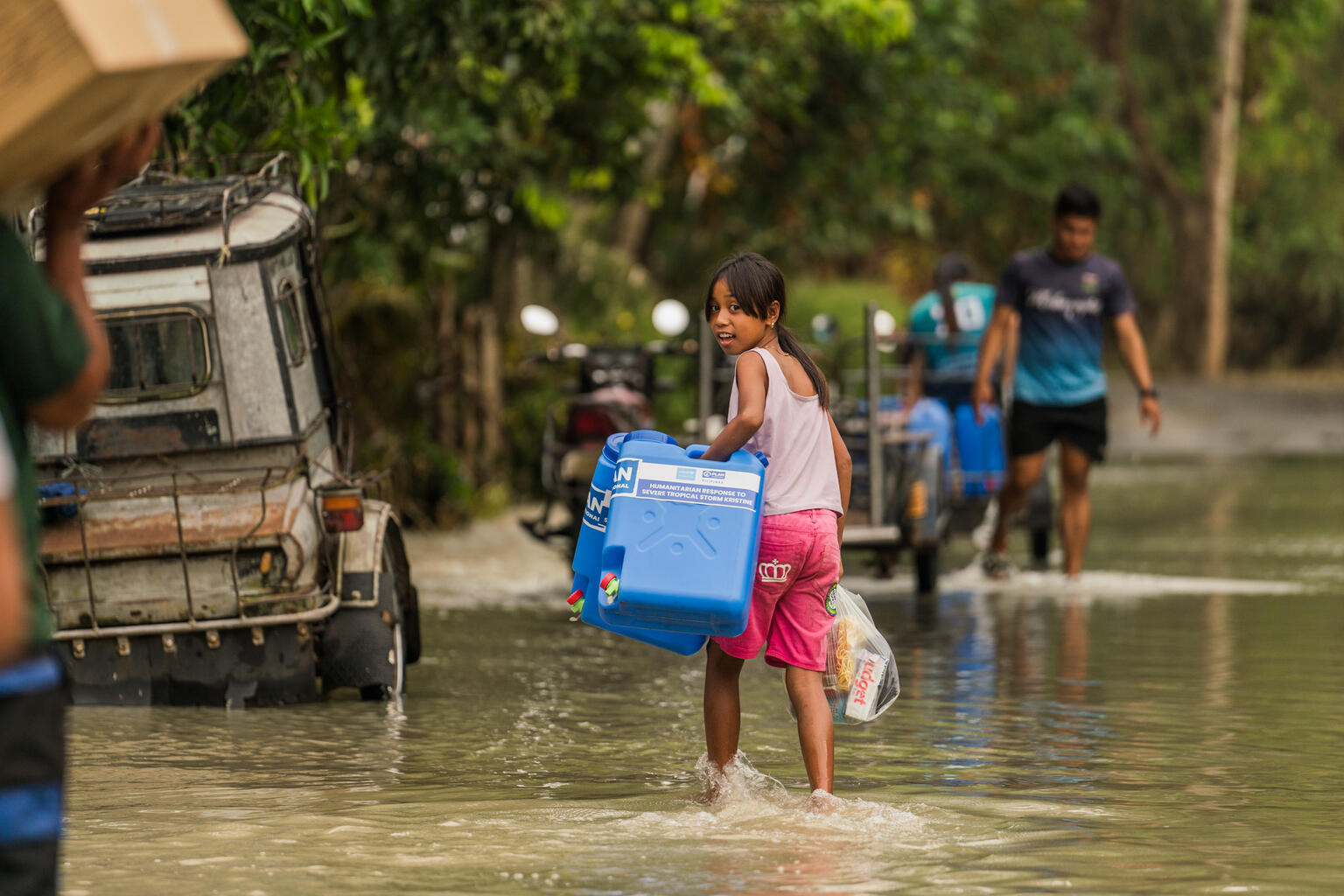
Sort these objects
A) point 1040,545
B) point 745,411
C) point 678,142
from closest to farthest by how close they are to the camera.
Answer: point 745,411, point 1040,545, point 678,142

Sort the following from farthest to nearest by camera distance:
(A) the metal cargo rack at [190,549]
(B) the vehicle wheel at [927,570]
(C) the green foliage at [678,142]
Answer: (B) the vehicle wheel at [927,570] → (C) the green foliage at [678,142] → (A) the metal cargo rack at [190,549]

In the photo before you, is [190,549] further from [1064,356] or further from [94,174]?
[1064,356]

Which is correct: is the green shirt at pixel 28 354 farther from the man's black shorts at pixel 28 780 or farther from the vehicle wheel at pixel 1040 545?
the vehicle wheel at pixel 1040 545

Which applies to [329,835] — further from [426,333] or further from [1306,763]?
[426,333]

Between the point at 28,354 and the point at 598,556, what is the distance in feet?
9.33

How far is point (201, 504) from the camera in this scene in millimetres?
8180

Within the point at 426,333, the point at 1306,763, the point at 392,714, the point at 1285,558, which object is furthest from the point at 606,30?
the point at 1306,763

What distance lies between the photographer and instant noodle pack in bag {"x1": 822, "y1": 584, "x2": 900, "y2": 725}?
641 centimetres

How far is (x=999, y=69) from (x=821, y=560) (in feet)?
72.9

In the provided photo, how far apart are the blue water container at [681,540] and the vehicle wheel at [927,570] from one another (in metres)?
6.30

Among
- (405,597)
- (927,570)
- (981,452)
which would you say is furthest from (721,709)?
(981,452)

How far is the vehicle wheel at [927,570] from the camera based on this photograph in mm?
12340

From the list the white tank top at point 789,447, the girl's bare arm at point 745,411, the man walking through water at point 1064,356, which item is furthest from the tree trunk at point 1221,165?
the girl's bare arm at point 745,411

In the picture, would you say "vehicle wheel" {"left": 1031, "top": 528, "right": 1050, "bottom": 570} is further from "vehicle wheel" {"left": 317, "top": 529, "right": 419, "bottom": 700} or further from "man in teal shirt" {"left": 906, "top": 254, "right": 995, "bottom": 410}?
"vehicle wheel" {"left": 317, "top": 529, "right": 419, "bottom": 700}
